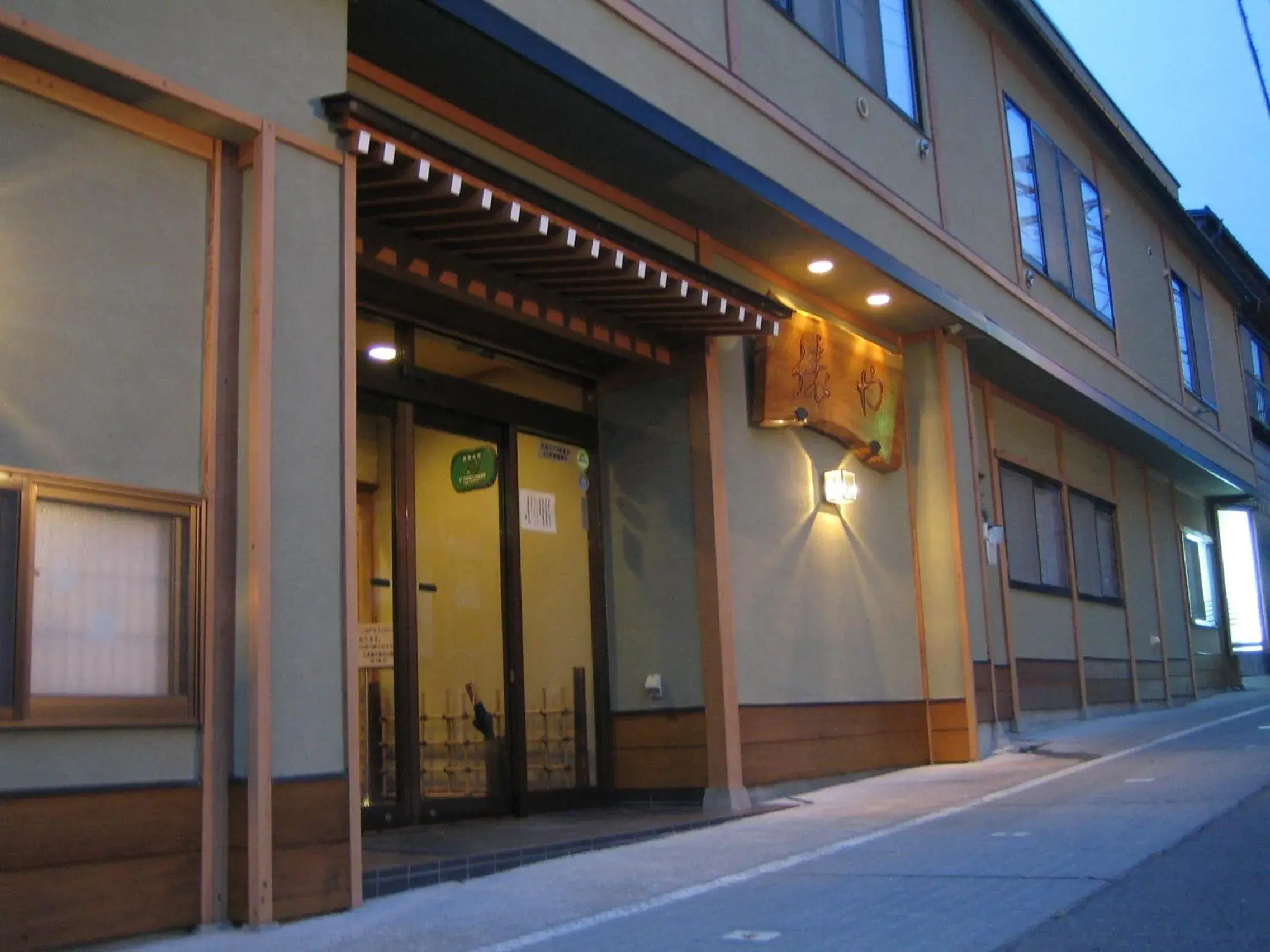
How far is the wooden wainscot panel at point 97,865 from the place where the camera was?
514cm

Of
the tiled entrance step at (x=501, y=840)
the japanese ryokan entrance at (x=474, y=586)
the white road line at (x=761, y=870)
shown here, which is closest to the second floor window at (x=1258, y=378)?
the white road line at (x=761, y=870)

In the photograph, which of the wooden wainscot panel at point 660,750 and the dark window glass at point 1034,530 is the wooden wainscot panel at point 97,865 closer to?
the wooden wainscot panel at point 660,750

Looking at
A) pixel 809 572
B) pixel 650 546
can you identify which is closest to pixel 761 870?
pixel 650 546

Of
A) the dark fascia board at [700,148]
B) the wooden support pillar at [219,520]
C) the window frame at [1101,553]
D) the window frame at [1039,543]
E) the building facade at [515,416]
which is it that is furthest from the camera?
the window frame at [1101,553]

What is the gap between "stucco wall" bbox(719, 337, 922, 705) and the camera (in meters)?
10.4

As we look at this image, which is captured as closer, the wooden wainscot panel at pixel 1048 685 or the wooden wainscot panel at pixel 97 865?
the wooden wainscot panel at pixel 97 865

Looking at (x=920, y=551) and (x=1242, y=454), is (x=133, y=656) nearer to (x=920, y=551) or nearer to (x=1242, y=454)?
(x=920, y=551)

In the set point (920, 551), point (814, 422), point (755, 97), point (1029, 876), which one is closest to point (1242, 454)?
point (920, 551)

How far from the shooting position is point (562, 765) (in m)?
9.88

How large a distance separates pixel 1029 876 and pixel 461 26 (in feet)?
17.1

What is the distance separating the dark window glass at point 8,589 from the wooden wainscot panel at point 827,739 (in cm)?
575

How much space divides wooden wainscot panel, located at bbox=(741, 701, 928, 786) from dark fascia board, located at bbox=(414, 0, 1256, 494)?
12.1 ft

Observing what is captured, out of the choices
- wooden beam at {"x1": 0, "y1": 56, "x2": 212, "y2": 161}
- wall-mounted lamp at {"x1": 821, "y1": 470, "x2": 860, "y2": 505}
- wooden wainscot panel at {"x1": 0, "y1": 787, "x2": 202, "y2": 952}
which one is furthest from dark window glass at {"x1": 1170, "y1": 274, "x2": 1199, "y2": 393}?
wooden wainscot panel at {"x1": 0, "y1": 787, "x2": 202, "y2": 952}

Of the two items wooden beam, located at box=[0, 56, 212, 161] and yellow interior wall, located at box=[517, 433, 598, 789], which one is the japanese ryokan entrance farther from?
wooden beam, located at box=[0, 56, 212, 161]
